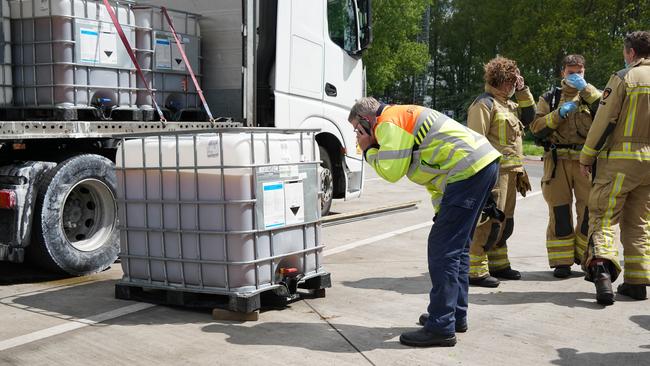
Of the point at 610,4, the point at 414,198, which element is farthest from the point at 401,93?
the point at 414,198

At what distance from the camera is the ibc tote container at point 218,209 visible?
4.95 meters

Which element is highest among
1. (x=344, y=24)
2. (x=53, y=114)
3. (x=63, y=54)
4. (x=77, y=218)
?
(x=344, y=24)

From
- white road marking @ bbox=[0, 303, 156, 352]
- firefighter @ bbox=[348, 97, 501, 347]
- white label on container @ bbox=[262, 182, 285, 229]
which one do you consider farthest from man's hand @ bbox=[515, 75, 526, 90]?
white road marking @ bbox=[0, 303, 156, 352]

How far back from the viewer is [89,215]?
22.2 feet

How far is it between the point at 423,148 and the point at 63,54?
3.83 meters

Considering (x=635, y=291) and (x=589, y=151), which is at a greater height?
(x=589, y=151)

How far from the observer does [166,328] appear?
15.8 ft

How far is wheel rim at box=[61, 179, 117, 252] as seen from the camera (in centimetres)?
659

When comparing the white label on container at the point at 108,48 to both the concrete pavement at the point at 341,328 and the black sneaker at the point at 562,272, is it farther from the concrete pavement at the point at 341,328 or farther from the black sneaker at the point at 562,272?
the black sneaker at the point at 562,272

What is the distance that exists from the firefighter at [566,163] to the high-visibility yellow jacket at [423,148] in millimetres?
2235

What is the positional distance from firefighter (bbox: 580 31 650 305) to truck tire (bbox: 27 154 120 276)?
424 centimetres

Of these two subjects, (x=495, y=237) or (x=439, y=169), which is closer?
(x=439, y=169)

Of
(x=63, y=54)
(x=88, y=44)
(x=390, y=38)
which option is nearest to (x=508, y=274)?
(x=88, y=44)

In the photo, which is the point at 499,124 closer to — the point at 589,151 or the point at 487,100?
the point at 487,100
